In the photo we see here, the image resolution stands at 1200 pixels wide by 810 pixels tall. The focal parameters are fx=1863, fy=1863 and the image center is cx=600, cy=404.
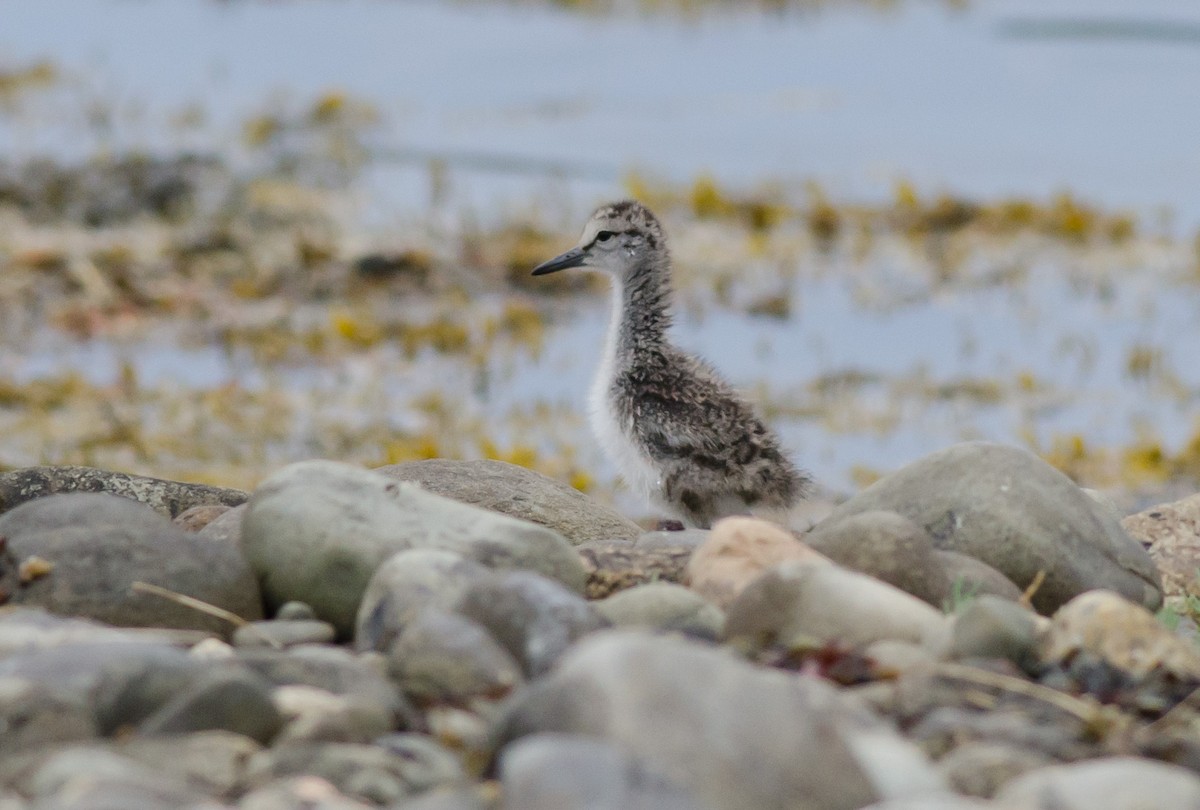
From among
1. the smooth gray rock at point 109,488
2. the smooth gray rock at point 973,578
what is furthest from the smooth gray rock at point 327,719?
the smooth gray rock at point 109,488

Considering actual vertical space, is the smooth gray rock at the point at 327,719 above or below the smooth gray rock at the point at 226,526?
above

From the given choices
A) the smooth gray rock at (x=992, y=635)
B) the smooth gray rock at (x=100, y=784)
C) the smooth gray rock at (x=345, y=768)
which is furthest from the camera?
the smooth gray rock at (x=992, y=635)

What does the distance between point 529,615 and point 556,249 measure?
8.56m

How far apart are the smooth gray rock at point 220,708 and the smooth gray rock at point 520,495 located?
2409 mm

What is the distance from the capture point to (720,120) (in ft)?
55.1

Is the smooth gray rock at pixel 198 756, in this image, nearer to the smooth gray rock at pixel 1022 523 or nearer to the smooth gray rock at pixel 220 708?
the smooth gray rock at pixel 220 708

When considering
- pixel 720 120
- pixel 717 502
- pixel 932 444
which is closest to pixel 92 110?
pixel 720 120

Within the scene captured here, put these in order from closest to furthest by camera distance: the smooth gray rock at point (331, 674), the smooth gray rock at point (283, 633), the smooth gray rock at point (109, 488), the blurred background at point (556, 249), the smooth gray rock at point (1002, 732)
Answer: the smooth gray rock at point (1002, 732) < the smooth gray rock at point (331, 674) < the smooth gray rock at point (283, 633) < the smooth gray rock at point (109, 488) < the blurred background at point (556, 249)

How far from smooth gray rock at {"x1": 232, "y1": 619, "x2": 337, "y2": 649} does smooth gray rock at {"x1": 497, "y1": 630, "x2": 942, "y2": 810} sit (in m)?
1.35

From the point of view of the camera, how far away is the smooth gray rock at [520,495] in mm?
6391

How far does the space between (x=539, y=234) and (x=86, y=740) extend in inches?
372

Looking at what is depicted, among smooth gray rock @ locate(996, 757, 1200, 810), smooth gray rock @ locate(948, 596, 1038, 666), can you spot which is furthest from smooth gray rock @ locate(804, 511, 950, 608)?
smooth gray rock @ locate(996, 757, 1200, 810)

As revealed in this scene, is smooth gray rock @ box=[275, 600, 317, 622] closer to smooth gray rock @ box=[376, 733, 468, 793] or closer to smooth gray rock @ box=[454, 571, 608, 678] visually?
smooth gray rock @ box=[454, 571, 608, 678]

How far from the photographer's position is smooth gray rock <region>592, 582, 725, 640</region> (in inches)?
186
